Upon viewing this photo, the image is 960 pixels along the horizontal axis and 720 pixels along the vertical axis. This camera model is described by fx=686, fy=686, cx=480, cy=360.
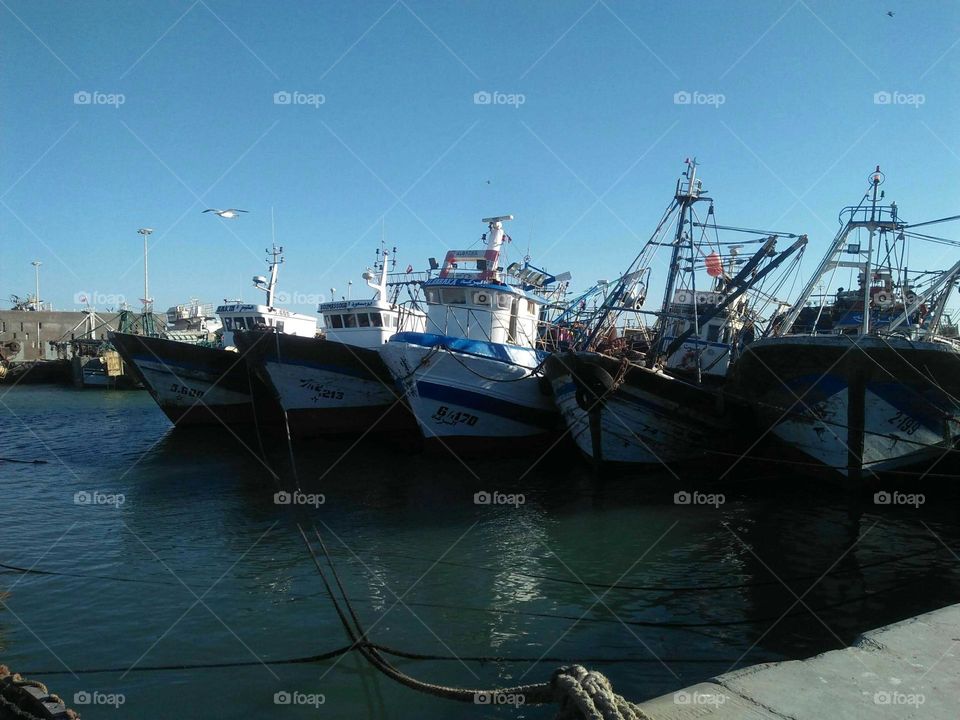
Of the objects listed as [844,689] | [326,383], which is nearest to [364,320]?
[326,383]

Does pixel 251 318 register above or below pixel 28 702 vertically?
above

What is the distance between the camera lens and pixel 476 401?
1669 cm

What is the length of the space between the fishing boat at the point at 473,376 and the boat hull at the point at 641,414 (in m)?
1.66

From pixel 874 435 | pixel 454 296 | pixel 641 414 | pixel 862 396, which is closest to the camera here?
pixel 862 396

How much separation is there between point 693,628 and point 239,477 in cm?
1131

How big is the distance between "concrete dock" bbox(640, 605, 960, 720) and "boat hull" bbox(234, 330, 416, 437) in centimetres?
1557

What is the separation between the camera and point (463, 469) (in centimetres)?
1608

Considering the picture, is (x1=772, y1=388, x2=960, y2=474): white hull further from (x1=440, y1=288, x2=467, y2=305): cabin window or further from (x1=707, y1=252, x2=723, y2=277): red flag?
(x1=440, y1=288, x2=467, y2=305): cabin window

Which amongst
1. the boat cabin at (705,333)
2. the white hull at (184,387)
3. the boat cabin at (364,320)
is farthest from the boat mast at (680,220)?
the white hull at (184,387)

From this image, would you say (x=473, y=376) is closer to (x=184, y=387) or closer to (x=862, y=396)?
(x=862, y=396)

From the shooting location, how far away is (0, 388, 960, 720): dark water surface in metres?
6.14

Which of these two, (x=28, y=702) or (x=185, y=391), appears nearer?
(x=28, y=702)

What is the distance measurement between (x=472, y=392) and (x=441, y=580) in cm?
828

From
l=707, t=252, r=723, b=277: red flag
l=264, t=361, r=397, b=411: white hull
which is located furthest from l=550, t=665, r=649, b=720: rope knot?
l=264, t=361, r=397, b=411: white hull
